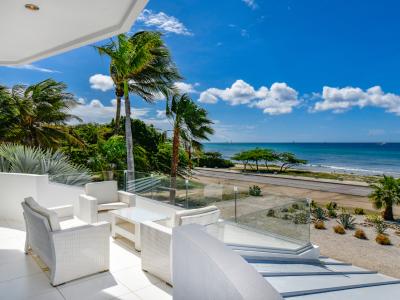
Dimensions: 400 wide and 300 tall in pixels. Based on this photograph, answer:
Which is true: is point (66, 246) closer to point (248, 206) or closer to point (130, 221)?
point (130, 221)

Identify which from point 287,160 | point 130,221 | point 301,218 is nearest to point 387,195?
point 301,218

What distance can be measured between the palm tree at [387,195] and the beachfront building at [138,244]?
34.1 feet

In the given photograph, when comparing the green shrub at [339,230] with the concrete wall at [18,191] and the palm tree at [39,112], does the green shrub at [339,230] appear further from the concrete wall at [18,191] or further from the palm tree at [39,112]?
the palm tree at [39,112]

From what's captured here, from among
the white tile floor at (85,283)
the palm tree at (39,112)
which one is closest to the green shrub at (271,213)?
the white tile floor at (85,283)

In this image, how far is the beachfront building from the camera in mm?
1656

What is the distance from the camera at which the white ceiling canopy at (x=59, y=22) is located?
262 centimetres

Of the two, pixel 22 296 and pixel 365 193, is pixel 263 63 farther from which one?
pixel 22 296

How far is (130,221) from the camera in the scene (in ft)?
13.6

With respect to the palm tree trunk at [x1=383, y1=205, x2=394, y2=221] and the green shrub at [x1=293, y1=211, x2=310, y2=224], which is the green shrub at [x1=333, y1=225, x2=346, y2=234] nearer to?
the palm tree trunk at [x1=383, y1=205, x2=394, y2=221]

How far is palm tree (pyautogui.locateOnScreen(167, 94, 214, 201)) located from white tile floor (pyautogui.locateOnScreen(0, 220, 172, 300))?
26.7ft

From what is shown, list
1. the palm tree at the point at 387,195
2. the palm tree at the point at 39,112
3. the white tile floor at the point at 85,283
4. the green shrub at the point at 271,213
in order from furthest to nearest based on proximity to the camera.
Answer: the palm tree at the point at 387,195
the palm tree at the point at 39,112
the green shrub at the point at 271,213
the white tile floor at the point at 85,283

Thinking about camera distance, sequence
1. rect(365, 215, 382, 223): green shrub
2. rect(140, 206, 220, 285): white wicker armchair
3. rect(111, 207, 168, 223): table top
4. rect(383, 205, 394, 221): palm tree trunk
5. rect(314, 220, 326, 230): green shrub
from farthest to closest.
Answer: rect(383, 205, 394, 221): palm tree trunk
rect(365, 215, 382, 223): green shrub
rect(314, 220, 326, 230): green shrub
rect(111, 207, 168, 223): table top
rect(140, 206, 220, 285): white wicker armchair

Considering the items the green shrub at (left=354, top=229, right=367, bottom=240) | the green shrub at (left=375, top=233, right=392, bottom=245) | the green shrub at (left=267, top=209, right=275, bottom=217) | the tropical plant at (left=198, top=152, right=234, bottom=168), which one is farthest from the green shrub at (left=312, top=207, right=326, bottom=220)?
the tropical plant at (left=198, top=152, right=234, bottom=168)

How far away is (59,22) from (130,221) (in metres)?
2.65
